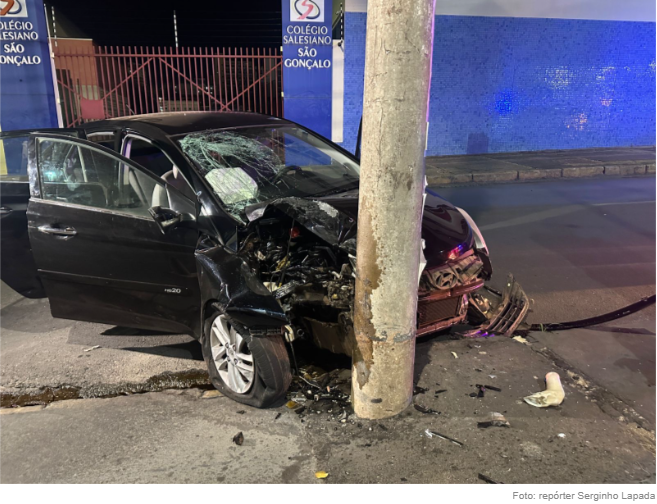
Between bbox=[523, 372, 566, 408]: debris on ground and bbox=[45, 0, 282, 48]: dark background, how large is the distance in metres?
12.4

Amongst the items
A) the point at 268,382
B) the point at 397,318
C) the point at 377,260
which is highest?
the point at 377,260

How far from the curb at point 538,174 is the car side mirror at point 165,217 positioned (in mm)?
7705

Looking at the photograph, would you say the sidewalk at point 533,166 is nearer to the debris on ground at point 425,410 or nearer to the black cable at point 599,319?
the black cable at point 599,319

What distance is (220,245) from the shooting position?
3.30 meters

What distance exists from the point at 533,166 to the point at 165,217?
1002cm

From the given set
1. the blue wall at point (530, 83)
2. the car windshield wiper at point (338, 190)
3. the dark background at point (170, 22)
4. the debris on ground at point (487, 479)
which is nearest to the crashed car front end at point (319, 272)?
the car windshield wiper at point (338, 190)

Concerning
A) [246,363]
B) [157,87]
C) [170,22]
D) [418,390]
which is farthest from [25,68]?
[418,390]

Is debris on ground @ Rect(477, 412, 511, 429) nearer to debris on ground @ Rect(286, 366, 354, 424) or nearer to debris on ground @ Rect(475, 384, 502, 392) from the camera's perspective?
debris on ground @ Rect(475, 384, 502, 392)

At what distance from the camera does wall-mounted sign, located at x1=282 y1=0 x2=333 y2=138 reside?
1088 cm

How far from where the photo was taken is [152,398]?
3.38 metres

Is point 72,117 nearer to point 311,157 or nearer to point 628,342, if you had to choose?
point 311,157

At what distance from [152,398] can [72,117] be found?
33.3 feet

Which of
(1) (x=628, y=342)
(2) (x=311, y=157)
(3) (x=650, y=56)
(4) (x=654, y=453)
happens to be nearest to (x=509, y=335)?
(1) (x=628, y=342)

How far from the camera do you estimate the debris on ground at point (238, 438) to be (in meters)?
2.87
